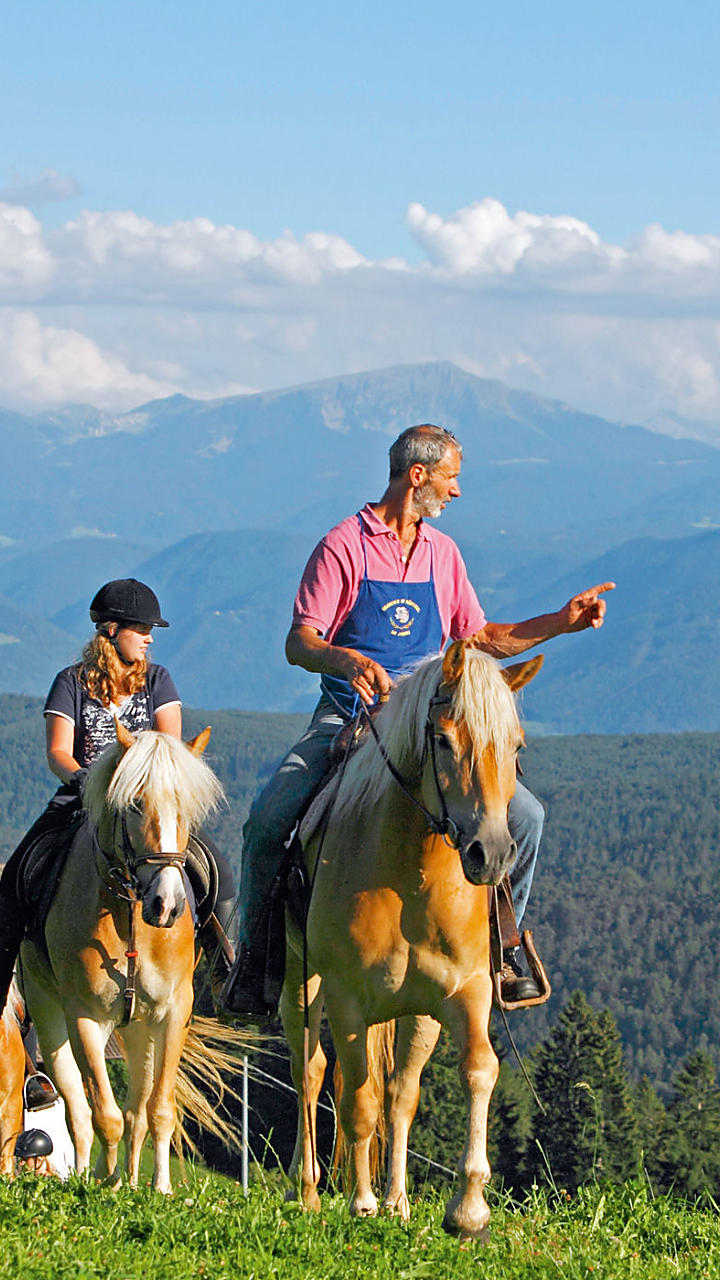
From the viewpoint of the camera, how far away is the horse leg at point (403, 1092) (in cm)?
689

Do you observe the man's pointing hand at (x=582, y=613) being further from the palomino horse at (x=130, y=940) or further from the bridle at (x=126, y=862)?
the bridle at (x=126, y=862)

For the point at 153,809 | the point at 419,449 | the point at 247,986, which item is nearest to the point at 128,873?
the point at 153,809

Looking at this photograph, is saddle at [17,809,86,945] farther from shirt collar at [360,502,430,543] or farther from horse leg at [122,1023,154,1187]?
shirt collar at [360,502,430,543]

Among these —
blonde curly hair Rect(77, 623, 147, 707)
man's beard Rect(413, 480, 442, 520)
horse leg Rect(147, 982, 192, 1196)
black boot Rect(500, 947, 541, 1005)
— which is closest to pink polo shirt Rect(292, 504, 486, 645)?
man's beard Rect(413, 480, 442, 520)

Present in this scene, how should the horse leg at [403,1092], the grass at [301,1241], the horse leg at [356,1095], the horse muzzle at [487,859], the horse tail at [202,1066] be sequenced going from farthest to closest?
the horse tail at [202,1066]
the horse leg at [403,1092]
the horse leg at [356,1095]
the horse muzzle at [487,859]
the grass at [301,1241]

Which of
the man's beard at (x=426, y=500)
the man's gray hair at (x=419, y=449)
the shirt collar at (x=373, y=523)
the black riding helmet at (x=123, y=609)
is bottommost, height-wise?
the black riding helmet at (x=123, y=609)

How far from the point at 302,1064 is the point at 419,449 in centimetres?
322

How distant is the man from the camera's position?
7.51m

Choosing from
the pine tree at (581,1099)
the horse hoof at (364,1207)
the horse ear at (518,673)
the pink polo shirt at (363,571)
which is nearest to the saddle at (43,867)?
the pink polo shirt at (363,571)

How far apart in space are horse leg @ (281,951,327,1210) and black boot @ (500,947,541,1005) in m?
1.14

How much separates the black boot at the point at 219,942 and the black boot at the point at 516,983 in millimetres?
1818

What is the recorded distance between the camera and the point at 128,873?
7.57 metres

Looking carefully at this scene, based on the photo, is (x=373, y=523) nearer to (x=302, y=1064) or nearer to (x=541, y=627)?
(x=541, y=627)

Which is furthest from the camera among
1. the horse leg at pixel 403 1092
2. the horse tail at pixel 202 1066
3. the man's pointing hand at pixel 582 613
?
the horse tail at pixel 202 1066
